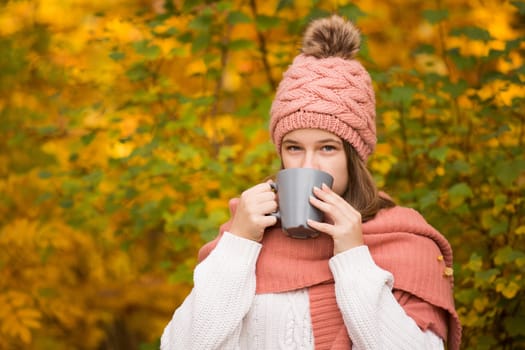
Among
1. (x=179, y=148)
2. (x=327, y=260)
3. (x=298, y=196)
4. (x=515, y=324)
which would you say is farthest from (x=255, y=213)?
(x=179, y=148)

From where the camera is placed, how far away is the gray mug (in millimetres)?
1809

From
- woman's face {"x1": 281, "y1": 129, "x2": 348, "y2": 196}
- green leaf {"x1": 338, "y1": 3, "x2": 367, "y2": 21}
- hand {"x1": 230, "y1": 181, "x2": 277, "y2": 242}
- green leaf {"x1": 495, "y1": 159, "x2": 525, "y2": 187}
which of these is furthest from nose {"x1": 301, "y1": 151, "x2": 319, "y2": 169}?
green leaf {"x1": 338, "y1": 3, "x2": 367, "y2": 21}

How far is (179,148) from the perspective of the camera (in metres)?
3.40

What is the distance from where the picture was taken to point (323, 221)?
1912mm

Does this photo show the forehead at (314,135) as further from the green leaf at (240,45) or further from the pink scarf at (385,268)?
the green leaf at (240,45)

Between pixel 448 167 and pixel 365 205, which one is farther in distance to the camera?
pixel 448 167

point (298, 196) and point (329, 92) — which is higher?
point (329, 92)

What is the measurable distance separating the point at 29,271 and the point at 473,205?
2790 millimetres

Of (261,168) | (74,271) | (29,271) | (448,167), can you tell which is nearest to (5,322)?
(29,271)

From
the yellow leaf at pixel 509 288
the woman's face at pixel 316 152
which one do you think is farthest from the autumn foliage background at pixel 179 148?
the woman's face at pixel 316 152

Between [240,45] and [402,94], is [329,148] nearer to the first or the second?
[402,94]

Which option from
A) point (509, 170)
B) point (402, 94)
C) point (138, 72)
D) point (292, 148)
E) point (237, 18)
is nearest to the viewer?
point (292, 148)

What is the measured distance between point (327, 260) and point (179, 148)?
1604 mm

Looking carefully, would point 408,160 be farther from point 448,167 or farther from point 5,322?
point 5,322
